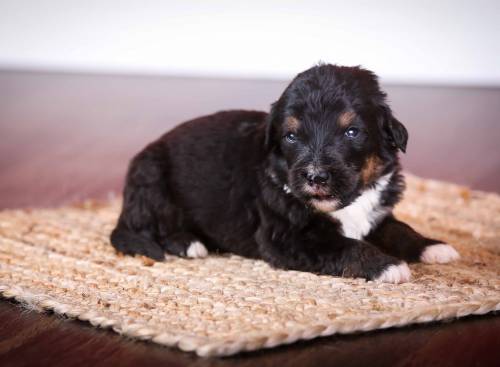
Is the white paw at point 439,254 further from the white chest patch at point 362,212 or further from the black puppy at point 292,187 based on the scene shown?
the white chest patch at point 362,212

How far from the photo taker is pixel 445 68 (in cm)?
565

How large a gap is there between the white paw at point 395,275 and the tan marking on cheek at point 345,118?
1.88 ft

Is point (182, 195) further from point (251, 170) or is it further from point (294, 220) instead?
point (294, 220)

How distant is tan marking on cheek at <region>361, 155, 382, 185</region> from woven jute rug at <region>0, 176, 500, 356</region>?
1.37 feet

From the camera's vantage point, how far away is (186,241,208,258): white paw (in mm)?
3184

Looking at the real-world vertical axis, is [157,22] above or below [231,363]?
above

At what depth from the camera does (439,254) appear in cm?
295

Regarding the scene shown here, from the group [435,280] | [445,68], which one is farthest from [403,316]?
[445,68]

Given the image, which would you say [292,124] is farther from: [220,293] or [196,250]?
[196,250]

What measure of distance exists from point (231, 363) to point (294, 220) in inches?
37.6

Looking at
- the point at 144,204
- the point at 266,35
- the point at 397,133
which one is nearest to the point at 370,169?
the point at 397,133

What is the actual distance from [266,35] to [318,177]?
354 cm

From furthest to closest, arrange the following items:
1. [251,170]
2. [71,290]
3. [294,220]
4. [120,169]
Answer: [120,169] → [251,170] → [294,220] → [71,290]

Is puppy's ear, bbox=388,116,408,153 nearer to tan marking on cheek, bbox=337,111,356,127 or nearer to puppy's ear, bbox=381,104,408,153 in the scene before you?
puppy's ear, bbox=381,104,408,153
